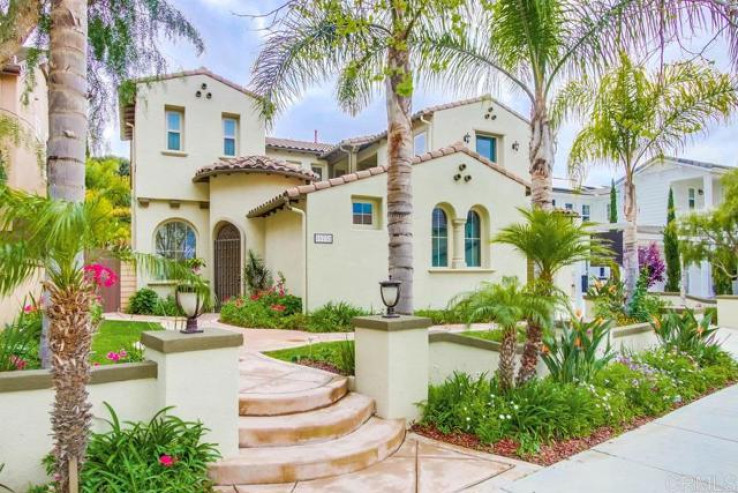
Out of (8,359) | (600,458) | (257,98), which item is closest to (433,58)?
(257,98)

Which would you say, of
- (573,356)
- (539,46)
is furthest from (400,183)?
(573,356)

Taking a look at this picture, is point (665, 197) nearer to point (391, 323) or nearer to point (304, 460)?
point (391, 323)

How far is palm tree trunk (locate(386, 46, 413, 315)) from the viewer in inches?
307

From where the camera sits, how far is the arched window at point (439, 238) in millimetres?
13914

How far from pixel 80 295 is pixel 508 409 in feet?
15.0

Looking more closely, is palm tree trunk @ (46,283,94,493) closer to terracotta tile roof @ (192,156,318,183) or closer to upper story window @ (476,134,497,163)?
terracotta tile roof @ (192,156,318,183)

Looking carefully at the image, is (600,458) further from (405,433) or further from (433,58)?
(433,58)

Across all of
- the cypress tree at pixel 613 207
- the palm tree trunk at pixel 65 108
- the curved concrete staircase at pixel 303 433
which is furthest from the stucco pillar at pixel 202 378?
the cypress tree at pixel 613 207

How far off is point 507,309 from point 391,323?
138cm

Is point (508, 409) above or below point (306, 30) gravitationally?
below

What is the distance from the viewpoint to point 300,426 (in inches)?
197

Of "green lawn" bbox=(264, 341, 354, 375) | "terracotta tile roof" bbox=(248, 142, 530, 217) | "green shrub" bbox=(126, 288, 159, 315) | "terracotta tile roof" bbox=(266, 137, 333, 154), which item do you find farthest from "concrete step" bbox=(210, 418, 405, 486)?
"terracotta tile roof" bbox=(266, 137, 333, 154)

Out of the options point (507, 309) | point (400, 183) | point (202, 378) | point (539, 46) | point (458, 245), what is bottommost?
point (202, 378)

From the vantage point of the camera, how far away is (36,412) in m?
3.94
